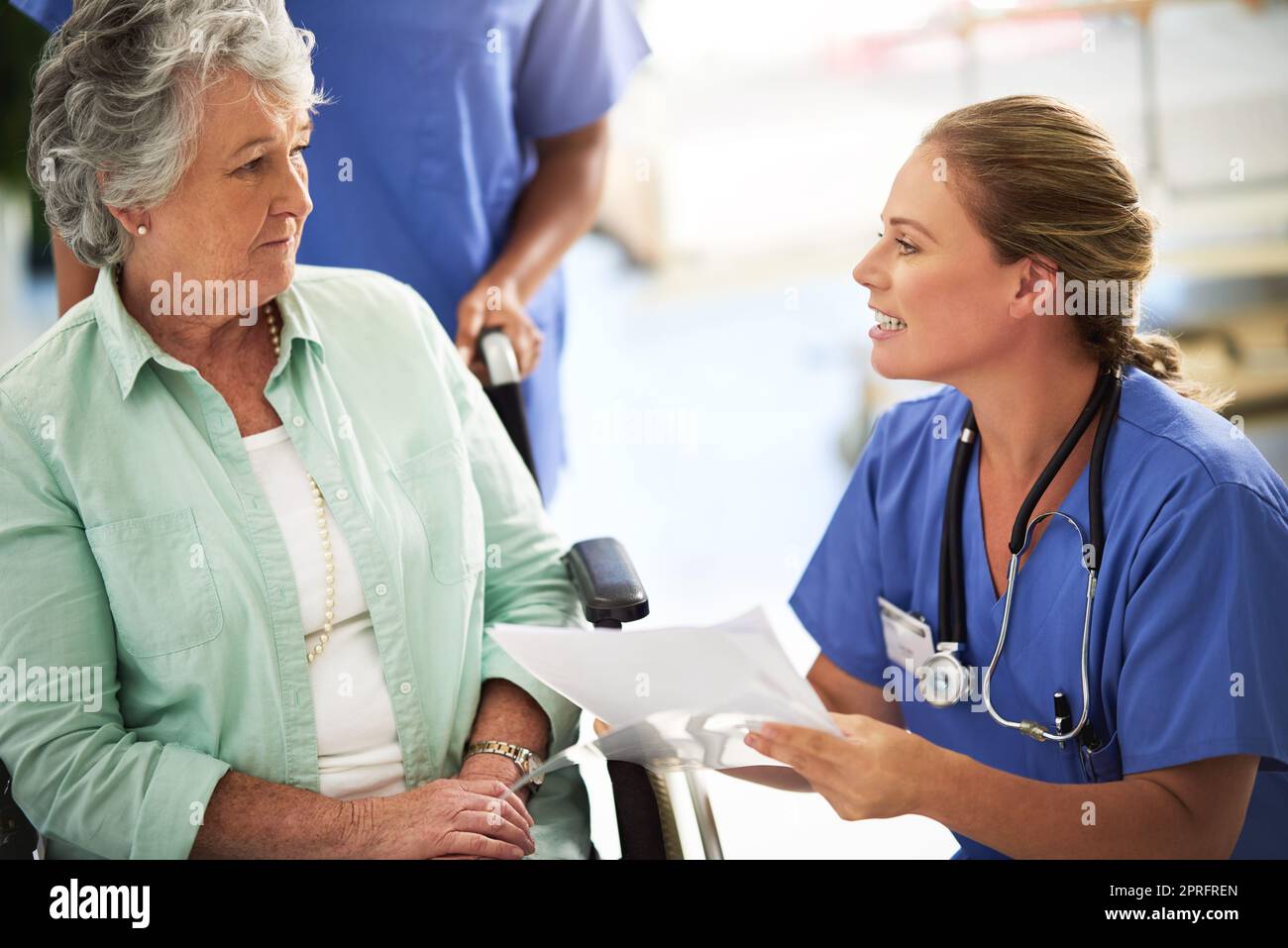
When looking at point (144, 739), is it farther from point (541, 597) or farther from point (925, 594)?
point (925, 594)

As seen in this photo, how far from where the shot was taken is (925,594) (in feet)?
4.76

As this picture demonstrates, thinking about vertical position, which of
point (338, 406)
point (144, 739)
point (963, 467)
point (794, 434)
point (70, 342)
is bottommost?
point (794, 434)

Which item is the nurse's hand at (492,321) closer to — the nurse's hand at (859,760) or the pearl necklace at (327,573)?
the pearl necklace at (327,573)

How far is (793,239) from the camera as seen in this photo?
4.56 m

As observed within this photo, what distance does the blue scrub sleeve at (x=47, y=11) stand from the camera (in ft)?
4.48

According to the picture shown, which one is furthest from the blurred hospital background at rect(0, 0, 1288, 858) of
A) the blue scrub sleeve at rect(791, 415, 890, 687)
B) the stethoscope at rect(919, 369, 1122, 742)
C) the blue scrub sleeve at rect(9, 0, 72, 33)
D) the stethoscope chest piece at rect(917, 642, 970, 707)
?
the stethoscope chest piece at rect(917, 642, 970, 707)

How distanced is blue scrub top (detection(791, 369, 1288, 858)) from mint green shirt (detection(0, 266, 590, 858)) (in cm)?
40

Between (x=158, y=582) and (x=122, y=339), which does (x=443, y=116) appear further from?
(x=158, y=582)

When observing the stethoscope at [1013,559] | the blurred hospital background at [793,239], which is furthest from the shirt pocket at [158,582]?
the stethoscope at [1013,559]

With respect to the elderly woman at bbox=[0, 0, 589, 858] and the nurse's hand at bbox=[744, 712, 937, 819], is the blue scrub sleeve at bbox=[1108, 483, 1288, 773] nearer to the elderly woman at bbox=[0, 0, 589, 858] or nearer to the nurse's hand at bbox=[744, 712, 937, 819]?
the nurse's hand at bbox=[744, 712, 937, 819]

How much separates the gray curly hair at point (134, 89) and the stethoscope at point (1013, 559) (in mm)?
813

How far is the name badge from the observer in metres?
1.41
